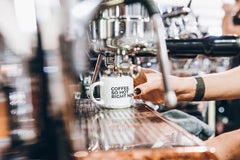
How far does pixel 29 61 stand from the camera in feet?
1.14

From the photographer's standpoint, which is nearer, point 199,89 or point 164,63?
point 164,63

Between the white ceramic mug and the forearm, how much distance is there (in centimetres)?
32

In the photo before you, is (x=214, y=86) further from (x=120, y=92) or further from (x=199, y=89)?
(x=120, y=92)

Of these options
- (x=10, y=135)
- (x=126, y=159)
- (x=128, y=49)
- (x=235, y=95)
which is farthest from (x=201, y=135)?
(x=10, y=135)

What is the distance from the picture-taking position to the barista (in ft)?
2.71

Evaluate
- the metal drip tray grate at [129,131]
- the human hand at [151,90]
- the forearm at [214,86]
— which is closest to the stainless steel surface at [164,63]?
the metal drip tray grate at [129,131]

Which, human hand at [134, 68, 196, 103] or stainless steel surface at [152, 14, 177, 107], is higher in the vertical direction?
stainless steel surface at [152, 14, 177, 107]

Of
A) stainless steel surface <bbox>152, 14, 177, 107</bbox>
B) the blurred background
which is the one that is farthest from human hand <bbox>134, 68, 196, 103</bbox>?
the blurred background

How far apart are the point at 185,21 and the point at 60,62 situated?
2277 millimetres

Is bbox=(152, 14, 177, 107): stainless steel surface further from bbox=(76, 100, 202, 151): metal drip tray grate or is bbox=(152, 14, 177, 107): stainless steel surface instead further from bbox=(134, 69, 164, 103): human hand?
Result: bbox=(134, 69, 164, 103): human hand

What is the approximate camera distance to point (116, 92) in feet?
2.85

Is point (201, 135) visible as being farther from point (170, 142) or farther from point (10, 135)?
point (10, 135)

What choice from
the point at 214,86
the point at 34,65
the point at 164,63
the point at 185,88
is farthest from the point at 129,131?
the point at 214,86

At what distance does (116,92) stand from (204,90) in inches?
20.9
